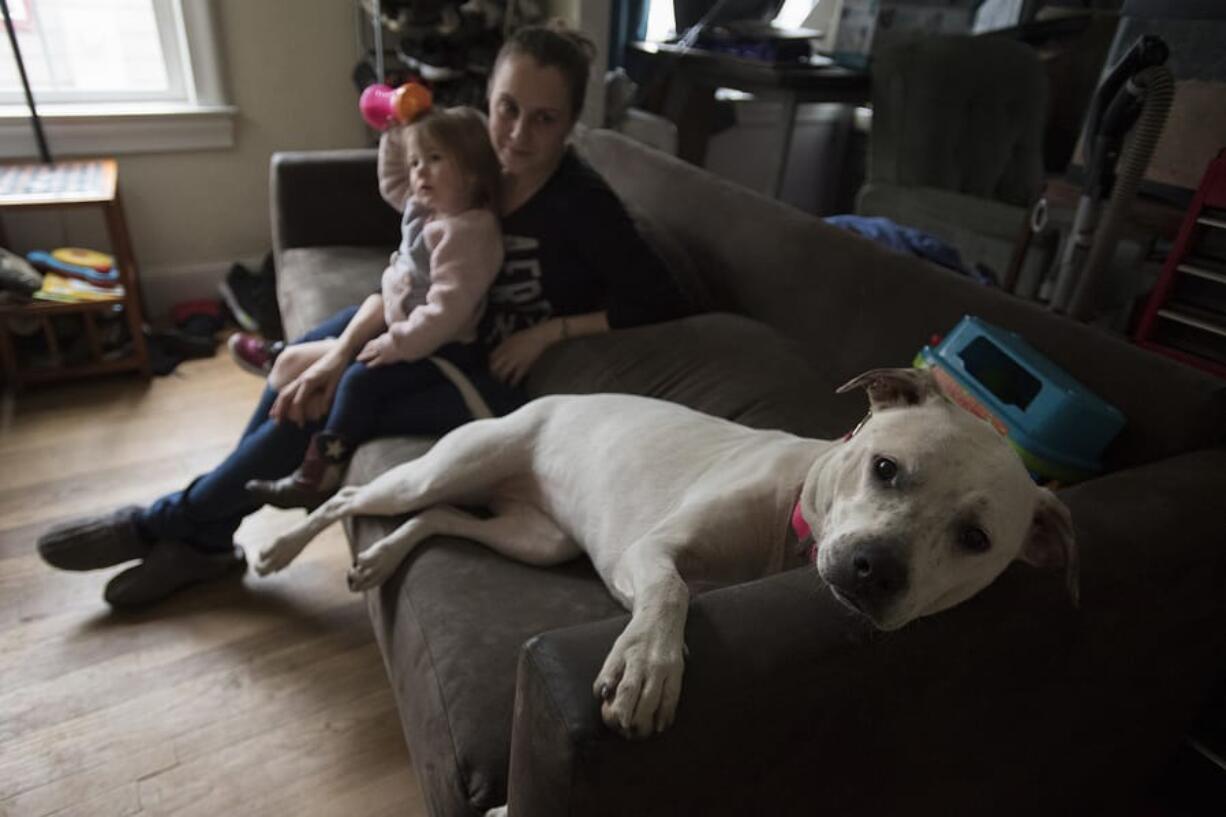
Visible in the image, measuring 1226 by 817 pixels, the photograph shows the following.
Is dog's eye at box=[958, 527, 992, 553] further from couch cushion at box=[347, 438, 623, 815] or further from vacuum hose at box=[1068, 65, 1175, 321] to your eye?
vacuum hose at box=[1068, 65, 1175, 321]

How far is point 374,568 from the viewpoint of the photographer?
4.39ft

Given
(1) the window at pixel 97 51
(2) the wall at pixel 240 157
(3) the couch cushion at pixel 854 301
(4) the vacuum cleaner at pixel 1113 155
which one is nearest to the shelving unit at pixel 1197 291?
(4) the vacuum cleaner at pixel 1113 155

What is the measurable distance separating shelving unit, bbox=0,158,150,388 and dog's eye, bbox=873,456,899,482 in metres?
2.41

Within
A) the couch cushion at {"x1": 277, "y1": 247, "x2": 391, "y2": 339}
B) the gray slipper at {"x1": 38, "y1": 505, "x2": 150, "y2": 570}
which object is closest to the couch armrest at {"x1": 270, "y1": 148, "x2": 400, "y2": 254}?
the couch cushion at {"x1": 277, "y1": 247, "x2": 391, "y2": 339}

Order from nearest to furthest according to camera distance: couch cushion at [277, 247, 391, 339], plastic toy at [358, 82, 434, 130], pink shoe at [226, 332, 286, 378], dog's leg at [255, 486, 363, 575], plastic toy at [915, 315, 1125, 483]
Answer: plastic toy at [915, 315, 1125, 483], dog's leg at [255, 486, 363, 575], plastic toy at [358, 82, 434, 130], couch cushion at [277, 247, 391, 339], pink shoe at [226, 332, 286, 378]

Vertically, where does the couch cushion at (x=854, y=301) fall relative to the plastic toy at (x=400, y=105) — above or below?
below

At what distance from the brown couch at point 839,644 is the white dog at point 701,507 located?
0.03m

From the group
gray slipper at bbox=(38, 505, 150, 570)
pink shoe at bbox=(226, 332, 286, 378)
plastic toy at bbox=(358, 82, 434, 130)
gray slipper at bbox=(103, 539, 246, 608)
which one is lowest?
gray slipper at bbox=(103, 539, 246, 608)

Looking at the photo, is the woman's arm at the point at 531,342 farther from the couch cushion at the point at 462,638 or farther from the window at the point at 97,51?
the window at the point at 97,51

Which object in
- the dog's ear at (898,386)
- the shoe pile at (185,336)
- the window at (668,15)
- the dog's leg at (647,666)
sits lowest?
the shoe pile at (185,336)

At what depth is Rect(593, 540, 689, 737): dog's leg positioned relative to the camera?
700 millimetres

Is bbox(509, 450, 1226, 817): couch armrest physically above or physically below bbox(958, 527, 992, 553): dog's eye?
below

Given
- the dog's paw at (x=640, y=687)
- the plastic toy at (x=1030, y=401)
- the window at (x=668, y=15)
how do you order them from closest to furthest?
the dog's paw at (x=640, y=687) < the plastic toy at (x=1030, y=401) < the window at (x=668, y=15)

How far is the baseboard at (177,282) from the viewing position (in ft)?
10.2
